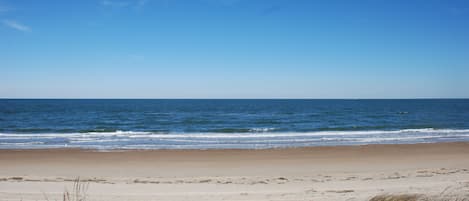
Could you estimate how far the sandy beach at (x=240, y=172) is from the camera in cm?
838

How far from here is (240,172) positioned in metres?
12.1

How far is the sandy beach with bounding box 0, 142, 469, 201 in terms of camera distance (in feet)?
27.5

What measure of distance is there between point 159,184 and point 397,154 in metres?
11.9

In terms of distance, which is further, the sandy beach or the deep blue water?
the deep blue water

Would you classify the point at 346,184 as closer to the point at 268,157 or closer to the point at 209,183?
the point at 209,183

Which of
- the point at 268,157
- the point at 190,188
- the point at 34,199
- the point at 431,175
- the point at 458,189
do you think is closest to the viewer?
the point at 34,199

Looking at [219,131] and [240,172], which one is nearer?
[240,172]

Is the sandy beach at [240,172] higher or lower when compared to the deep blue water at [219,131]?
lower

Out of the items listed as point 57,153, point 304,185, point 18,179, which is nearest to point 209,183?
point 304,185

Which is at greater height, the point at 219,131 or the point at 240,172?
the point at 219,131

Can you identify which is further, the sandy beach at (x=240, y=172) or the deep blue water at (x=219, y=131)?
the deep blue water at (x=219, y=131)

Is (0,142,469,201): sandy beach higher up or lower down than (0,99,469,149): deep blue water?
lower down

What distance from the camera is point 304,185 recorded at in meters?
9.33

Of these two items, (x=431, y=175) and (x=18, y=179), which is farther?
(x=431, y=175)
